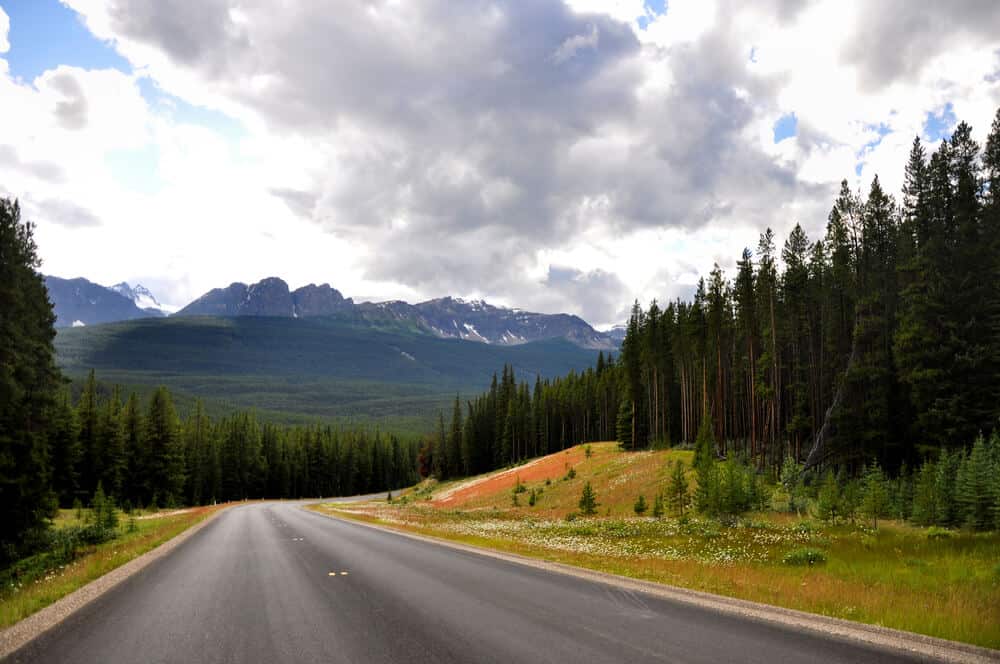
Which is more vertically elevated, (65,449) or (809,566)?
(65,449)

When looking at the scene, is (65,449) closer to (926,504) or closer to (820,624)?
(820,624)

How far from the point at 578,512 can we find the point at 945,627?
106ft

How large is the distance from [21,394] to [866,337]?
51544 millimetres

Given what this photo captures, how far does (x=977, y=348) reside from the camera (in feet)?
102

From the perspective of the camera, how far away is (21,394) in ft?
90.8

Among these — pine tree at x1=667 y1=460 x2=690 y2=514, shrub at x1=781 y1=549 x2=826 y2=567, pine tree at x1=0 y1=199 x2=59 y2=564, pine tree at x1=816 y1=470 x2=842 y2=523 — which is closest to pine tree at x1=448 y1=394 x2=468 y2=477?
pine tree at x1=667 y1=460 x2=690 y2=514

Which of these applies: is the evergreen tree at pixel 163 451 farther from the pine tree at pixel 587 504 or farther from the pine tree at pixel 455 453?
the pine tree at pixel 587 504

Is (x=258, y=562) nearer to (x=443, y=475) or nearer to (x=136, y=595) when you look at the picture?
(x=136, y=595)

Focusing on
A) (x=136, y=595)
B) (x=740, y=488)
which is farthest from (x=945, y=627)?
(x=740, y=488)

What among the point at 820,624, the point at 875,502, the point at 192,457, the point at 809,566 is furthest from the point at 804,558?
the point at 192,457

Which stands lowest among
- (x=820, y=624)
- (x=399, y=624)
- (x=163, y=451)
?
(x=163, y=451)

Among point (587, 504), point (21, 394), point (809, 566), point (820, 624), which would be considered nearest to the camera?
point (820, 624)

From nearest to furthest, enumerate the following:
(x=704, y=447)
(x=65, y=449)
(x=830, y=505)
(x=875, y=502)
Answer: (x=875, y=502) → (x=830, y=505) → (x=704, y=447) → (x=65, y=449)

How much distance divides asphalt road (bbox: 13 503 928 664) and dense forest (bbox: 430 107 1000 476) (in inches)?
962
